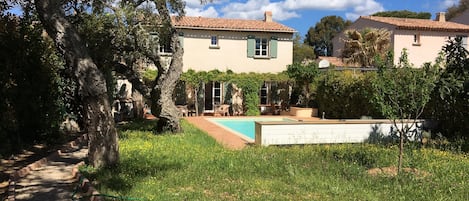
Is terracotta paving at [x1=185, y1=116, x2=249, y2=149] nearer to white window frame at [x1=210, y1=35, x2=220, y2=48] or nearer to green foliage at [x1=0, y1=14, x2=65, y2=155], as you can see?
green foliage at [x1=0, y1=14, x2=65, y2=155]

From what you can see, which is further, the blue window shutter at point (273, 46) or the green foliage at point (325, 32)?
the green foliage at point (325, 32)

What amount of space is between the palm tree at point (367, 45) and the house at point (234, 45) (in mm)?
7231

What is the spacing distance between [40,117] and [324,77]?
53.7 feet

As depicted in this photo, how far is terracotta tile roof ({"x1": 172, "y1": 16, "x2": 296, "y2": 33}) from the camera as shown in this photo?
95.5 ft

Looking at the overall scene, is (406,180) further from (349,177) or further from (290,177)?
(290,177)

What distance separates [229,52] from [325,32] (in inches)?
2088

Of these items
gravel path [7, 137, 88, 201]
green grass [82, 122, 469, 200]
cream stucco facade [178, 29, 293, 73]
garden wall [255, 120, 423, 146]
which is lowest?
gravel path [7, 137, 88, 201]

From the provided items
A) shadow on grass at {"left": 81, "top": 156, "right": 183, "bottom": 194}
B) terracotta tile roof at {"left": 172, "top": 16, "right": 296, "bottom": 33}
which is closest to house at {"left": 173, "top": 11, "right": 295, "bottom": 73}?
terracotta tile roof at {"left": 172, "top": 16, "right": 296, "bottom": 33}

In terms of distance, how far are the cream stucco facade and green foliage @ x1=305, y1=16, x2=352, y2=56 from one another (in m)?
49.8

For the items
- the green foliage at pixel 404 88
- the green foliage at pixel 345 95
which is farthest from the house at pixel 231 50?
the green foliage at pixel 404 88

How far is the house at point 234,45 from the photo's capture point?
29141 millimetres

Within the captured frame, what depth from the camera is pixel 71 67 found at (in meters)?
9.19

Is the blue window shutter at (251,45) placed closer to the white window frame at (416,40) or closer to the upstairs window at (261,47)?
the upstairs window at (261,47)

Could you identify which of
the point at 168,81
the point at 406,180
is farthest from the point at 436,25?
the point at 406,180
